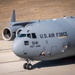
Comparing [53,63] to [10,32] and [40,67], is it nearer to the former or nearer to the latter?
[40,67]

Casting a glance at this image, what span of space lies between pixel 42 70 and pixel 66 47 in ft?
6.83

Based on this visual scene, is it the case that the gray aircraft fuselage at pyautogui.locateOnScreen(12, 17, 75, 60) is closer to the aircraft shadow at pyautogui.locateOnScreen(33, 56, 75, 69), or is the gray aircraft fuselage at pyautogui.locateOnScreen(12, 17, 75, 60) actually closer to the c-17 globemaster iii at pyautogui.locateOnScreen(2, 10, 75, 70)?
the c-17 globemaster iii at pyautogui.locateOnScreen(2, 10, 75, 70)

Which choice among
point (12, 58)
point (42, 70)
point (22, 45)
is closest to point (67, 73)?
point (42, 70)

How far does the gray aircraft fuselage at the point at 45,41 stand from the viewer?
655 inches

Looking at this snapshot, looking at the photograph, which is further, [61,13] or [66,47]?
[61,13]

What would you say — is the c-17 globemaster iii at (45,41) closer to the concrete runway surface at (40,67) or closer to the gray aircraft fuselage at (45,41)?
the gray aircraft fuselage at (45,41)

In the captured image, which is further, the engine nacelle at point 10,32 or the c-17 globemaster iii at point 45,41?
the engine nacelle at point 10,32

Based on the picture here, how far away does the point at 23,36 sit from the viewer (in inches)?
666

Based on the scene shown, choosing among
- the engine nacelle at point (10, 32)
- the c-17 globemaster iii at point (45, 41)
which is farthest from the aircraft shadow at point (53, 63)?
the engine nacelle at point (10, 32)

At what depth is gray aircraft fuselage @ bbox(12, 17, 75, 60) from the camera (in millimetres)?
16625

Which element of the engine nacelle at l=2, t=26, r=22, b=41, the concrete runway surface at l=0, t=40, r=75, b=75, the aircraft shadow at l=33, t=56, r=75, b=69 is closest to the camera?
the concrete runway surface at l=0, t=40, r=75, b=75

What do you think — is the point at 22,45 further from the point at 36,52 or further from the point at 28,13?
the point at 28,13

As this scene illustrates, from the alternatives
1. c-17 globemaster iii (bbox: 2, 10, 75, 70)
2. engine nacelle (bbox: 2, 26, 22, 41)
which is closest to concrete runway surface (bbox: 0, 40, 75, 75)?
c-17 globemaster iii (bbox: 2, 10, 75, 70)

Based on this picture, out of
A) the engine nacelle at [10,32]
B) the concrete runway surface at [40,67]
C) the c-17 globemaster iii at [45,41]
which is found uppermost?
the engine nacelle at [10,32]
